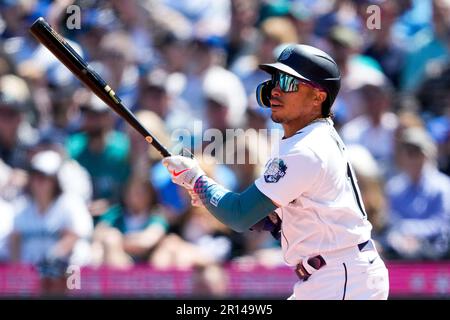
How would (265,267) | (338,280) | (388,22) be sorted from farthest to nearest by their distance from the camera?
1. (388,22)
2. (265,267)
3. (338,280)

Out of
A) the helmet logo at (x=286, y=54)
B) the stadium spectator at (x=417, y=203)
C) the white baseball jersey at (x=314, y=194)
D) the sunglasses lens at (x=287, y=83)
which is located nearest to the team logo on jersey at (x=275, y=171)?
the white baseball jersey at (x=314, y=194)

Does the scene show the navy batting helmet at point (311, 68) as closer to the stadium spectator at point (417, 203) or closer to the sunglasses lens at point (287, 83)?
the sunglasses lens at point (287, 83)

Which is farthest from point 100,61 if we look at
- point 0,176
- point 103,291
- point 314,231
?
point 314,231

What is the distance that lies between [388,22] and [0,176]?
354cm

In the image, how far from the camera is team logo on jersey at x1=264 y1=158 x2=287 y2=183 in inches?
169

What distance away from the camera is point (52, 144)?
8078 mm

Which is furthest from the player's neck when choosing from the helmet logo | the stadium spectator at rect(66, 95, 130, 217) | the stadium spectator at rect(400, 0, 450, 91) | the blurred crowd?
the stadium spectator at rect(400, 0, 450, 91)

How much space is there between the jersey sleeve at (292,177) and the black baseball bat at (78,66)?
2.52ft

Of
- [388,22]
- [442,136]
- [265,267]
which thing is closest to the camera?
[265,267]

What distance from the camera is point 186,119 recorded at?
813 cm

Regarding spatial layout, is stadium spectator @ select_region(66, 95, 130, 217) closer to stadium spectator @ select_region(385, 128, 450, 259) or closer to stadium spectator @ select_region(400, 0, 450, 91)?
stadium spectator @ select_region(385, 128, 450, 259)

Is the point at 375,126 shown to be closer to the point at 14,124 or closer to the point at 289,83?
the point at 14,124

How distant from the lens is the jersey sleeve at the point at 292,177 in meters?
4.29

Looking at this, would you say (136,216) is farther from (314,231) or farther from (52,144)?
(314,231)
